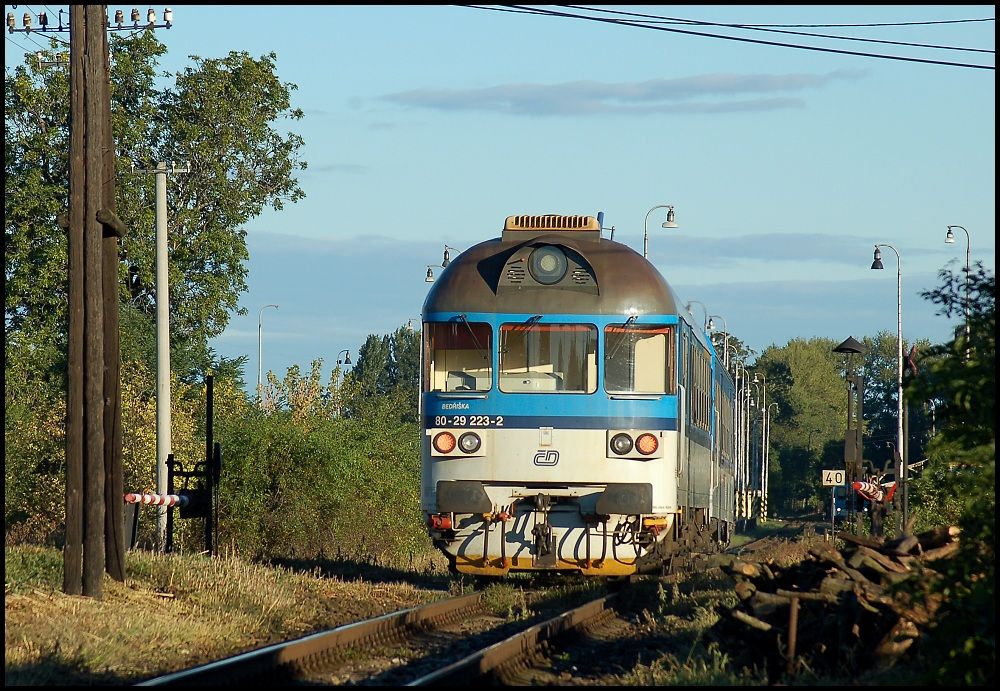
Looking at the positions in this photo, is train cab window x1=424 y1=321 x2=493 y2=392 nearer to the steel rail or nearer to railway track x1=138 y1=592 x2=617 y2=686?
railway track x1=138 y1=592 x2=617 y2=686

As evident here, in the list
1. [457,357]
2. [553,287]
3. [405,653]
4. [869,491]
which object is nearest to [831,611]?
[405,653]

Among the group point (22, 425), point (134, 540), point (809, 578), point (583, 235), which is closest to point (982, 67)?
point (583, 235)

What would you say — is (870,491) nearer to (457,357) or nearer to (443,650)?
(457,357)

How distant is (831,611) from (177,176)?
1532 inches

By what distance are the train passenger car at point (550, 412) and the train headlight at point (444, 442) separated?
0.02m

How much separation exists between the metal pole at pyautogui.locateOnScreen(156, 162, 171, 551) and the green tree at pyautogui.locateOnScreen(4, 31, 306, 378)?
1803 cm

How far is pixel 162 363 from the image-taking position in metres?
24.9

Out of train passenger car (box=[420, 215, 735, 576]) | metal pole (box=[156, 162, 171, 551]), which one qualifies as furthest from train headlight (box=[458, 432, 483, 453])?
metal pole (box=[156, 162, 171, 551])

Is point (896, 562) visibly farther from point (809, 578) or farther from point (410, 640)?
point (410, 640)

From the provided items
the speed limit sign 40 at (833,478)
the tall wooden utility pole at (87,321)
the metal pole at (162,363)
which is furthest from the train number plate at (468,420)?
the speed limit sign 40 at (833,478)

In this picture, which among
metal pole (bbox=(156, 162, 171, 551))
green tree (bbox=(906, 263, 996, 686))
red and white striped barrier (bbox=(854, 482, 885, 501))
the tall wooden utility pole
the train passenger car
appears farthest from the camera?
red and white striped barrier (bbox=(854, 482, 885, 501))

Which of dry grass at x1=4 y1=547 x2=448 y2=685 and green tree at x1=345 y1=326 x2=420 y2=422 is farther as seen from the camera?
green tree at x1=345 y1=326 x2=420 y2=422

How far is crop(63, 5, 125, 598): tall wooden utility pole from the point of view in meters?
14.0

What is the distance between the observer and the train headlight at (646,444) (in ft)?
50.6
